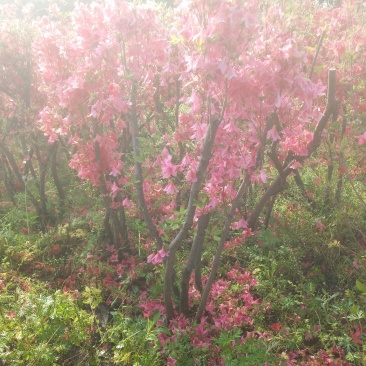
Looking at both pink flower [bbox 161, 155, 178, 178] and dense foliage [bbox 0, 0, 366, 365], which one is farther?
pink flower [bbox 161, 155, 178, 178]

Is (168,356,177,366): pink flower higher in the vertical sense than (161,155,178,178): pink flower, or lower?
lower

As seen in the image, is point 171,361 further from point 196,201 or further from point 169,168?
point 169,168

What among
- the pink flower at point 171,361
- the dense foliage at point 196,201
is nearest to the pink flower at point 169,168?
the dense foliage at point 196,201

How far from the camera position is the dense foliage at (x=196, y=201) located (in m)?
2.38

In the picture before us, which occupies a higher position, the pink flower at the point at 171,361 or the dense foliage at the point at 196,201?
the dense foliage at the point at 196,201

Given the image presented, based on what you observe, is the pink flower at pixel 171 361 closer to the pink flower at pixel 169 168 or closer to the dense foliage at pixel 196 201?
the dense foliage at pixel 196 201

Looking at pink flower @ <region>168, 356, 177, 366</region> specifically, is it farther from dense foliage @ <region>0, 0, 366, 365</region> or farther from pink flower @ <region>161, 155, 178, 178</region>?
pink flower @ <region>161, 155, 178, 178</region>

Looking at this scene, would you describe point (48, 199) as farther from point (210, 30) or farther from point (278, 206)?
point (210, 30)

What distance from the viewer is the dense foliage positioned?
7.82 ft

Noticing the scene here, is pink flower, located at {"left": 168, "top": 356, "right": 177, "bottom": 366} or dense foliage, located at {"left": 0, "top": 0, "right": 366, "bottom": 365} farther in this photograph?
pink flower, located at {"left": 168, "top": 356, "right": 177, "bottom": 366}

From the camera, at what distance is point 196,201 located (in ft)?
8.39

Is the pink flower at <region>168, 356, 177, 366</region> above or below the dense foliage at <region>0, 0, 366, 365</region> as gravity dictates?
below

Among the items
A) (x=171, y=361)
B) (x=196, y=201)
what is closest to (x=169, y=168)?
(x=196, y=201)

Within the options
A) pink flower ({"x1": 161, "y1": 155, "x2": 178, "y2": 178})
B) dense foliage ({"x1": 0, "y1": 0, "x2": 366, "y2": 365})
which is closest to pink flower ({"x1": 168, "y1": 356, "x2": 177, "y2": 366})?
dense foliage ({"x1": 0, "y1": 0, "x2": 366, "y2": 365})
